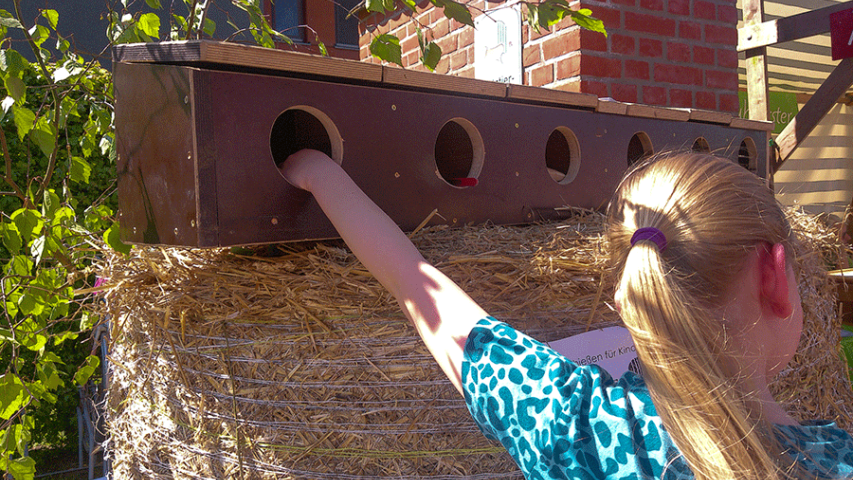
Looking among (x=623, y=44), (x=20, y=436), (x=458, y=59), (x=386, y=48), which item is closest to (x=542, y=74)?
(x=623, y=44)

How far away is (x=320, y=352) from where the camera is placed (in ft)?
4.47

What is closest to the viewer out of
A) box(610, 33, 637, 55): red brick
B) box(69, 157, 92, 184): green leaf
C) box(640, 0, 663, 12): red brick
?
box(69, 157, 92, 184): green leaf

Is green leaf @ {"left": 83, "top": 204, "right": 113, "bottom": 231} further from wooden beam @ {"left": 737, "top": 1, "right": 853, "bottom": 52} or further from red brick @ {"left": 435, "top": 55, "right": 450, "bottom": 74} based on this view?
wooden beam @ {"left": 737, "top": 1, "right": 853, "bottom": 52}

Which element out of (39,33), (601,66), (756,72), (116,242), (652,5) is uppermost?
(652,5)

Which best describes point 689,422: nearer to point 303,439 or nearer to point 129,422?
point 303,439

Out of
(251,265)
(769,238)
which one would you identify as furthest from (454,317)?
(251,265)

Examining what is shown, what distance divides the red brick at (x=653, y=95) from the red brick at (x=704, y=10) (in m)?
0.45

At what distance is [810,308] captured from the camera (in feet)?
6.13

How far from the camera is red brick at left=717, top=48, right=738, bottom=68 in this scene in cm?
329

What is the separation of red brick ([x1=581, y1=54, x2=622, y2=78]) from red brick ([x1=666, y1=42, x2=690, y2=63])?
38cm

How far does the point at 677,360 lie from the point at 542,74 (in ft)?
7.55

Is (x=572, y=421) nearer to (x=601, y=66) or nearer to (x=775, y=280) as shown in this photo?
(x=775, y=280)

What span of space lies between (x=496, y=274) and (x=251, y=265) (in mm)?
560

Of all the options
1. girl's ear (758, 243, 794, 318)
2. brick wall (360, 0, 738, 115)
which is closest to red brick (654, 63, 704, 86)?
brick wall (360, 0, 738, 115)
